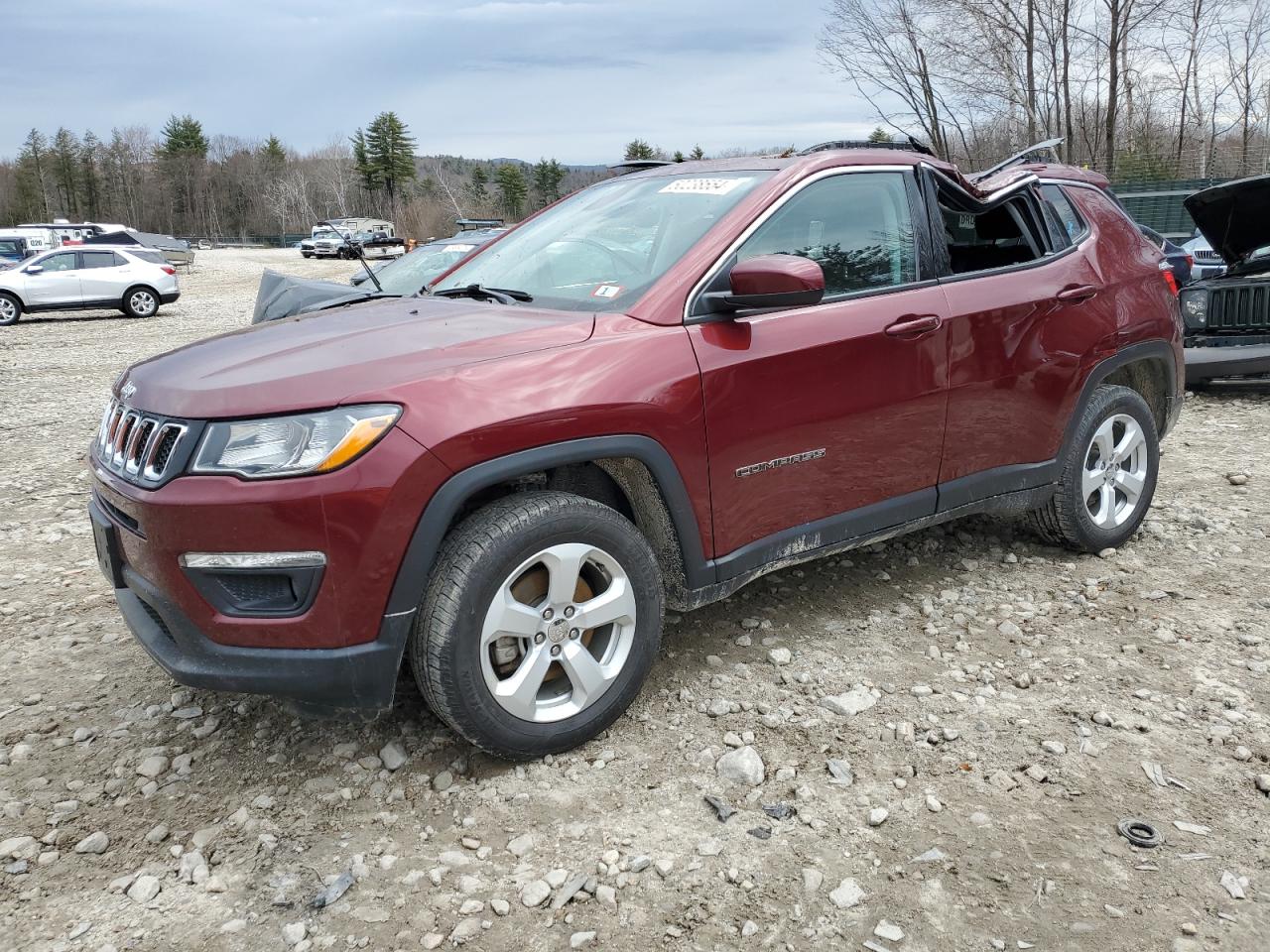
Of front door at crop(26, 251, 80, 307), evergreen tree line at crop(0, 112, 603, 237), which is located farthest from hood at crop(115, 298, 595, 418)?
evergreen tree line at crop(0, 112, 603, 237)

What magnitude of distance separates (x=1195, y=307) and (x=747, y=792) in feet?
24.0

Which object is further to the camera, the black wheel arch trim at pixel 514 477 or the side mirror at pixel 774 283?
the side mirror at pixel 774 283

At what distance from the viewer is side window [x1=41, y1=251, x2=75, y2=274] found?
2059 centimetres

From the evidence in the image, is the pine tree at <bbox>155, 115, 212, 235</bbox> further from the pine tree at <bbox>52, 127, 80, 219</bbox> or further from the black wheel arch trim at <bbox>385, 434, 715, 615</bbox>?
the black wheel arch trim at <bbox>385, 434, 715, 615</bbox>

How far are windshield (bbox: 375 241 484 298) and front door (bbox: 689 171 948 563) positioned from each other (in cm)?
513

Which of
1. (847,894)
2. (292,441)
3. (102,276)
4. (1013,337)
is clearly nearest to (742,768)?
(847,894)

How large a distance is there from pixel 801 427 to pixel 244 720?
2.05 metres

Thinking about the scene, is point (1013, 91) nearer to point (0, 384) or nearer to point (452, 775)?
point (0, 384)

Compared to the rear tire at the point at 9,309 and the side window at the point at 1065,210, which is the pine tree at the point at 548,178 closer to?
the rear tire at the point at 9,309

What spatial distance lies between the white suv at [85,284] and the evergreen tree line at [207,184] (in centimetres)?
9112

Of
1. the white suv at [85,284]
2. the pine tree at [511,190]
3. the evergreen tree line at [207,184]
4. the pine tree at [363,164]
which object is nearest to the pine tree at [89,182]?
the evergreen tree line at [207,184]

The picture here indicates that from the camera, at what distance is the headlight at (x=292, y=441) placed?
97.3 inches

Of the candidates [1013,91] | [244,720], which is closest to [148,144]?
[1013,91]

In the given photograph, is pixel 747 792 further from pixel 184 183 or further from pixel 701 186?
pixel 184 183
